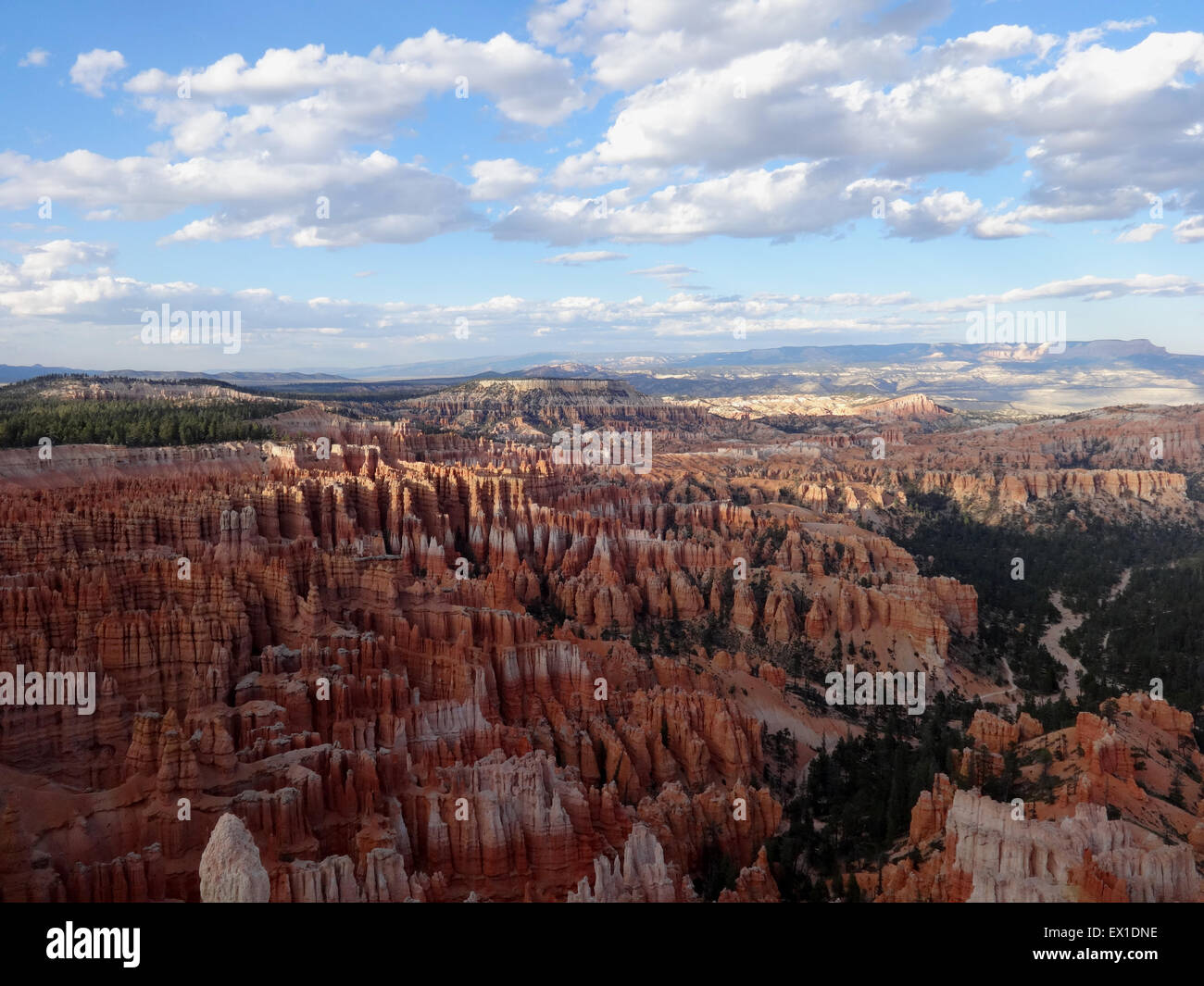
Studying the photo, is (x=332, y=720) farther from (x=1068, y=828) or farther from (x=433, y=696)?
(x=1068, y=828)

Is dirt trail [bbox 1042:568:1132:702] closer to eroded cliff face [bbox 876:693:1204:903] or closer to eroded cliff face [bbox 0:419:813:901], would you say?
eroded cliff face [bbox 0:419:813:901]

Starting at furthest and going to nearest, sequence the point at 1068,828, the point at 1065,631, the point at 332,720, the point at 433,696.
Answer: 1. the point at 1065,631
2. the point at 433,696
3. the point at 332,720
4. the point at 1068,828

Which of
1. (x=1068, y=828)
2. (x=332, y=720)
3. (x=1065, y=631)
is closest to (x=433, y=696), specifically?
(x=332, y=720)

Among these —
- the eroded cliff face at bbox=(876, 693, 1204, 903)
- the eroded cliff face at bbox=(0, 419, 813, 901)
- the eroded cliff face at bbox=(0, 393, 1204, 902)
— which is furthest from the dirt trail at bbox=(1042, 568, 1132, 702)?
the eroded cliff face at bbox=(876, 693, 1204, 903)

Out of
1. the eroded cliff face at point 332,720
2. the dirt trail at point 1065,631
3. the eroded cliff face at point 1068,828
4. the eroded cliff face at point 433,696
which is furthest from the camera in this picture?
the dirt trail at point 1065,631

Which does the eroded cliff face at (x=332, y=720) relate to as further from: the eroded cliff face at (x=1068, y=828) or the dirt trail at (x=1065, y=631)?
the dirt trail at (x=1065, y=631)

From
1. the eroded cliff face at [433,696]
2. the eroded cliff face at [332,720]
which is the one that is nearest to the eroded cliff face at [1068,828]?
the eroded cliff face at [433,696]

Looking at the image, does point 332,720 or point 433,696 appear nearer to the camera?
point 332,720

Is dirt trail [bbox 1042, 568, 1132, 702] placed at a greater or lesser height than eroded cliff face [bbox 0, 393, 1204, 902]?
lesser

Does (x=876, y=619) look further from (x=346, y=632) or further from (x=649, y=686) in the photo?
(x=346, y=632)

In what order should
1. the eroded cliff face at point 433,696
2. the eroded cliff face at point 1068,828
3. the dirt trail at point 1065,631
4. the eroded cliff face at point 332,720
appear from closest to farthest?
1. the eroded cliff face at point 1068,828
2. the eroded cliff face at point 433,696
3. the eroded cliff face at point 332,720
4. the dirt trail at point 1065,631
